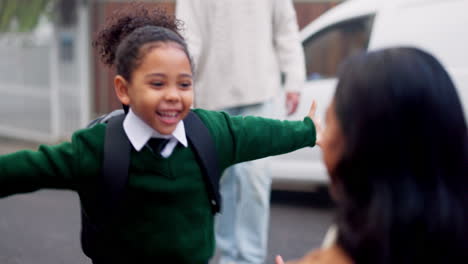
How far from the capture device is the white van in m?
4.88

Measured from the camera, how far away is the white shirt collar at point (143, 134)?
6.75ft

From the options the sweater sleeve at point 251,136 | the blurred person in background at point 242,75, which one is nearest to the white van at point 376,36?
the blurred person in background at point 242,75

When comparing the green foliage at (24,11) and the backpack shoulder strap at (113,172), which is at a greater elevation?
the green foliage at (24,11)

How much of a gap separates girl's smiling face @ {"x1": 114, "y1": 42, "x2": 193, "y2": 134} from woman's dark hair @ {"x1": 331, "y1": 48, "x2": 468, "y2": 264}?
0.78m

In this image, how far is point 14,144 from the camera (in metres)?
9.00

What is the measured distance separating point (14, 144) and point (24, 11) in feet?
5.78

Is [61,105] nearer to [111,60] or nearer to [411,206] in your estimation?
[111,60]

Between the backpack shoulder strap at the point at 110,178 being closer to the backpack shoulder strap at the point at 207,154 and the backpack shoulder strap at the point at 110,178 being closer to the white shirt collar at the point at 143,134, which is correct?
the white shirt collar at the point at 143,134

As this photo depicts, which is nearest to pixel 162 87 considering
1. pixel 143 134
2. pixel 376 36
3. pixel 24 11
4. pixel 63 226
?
pixel 143 134

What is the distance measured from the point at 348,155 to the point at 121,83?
3.27ft

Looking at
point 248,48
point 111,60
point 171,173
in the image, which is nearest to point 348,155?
point 171,173

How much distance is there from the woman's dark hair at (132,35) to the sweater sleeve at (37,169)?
1.07ft

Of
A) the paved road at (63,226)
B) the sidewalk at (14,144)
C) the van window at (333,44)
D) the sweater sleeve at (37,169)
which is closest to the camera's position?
the sweater sleeve at (37,169)

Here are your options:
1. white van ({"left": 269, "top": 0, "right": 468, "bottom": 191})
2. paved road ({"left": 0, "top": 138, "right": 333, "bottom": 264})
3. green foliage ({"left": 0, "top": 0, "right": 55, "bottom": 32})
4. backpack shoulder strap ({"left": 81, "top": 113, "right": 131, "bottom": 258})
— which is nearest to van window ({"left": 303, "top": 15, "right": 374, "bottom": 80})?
white van ({"left": 269, "top": 0, "right": 468, "bottom": 191})
